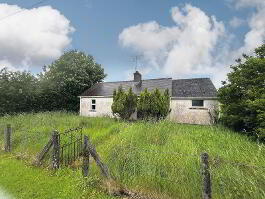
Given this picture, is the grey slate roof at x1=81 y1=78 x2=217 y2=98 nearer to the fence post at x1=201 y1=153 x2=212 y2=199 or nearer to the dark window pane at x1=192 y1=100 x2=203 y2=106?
the dark window pane at x1=192 y1=100 x2=203 y2=106

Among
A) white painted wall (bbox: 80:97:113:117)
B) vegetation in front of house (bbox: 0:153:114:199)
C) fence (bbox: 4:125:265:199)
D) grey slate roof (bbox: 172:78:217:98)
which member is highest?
grey slate roof (bbox: 172:78:217:98)

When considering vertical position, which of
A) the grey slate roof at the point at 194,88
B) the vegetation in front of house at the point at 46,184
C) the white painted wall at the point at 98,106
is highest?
the grey slate roof at the point at 194,88

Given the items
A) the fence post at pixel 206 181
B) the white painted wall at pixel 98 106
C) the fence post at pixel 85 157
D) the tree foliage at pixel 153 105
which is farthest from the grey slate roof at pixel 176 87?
the fence post at pixel 206 181

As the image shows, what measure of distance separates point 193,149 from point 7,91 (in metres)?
22.9

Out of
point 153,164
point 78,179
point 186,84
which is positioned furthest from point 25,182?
point 186,84

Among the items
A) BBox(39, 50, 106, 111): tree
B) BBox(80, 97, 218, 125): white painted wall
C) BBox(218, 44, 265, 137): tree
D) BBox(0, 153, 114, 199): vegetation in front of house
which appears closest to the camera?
BBox(0, 153, 114, 199): vegetation in front of house

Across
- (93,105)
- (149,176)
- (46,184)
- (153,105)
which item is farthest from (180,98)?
(46,184)

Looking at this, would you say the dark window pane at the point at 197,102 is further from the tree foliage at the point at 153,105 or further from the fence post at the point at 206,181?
the fence post at the point at 206,181

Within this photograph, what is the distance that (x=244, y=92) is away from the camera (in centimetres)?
1488

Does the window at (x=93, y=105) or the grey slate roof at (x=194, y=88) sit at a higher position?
the grey slate roof at (x=194, y=88)

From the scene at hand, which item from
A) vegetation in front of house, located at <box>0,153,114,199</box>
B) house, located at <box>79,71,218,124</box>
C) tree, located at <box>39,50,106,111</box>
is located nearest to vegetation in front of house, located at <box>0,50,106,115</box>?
tree, located at <box>39,50,106,111</box>

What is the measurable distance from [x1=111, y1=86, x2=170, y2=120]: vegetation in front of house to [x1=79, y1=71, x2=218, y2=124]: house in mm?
2844

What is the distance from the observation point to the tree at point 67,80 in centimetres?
3114

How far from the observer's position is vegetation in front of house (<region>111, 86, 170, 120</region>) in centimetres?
1983
